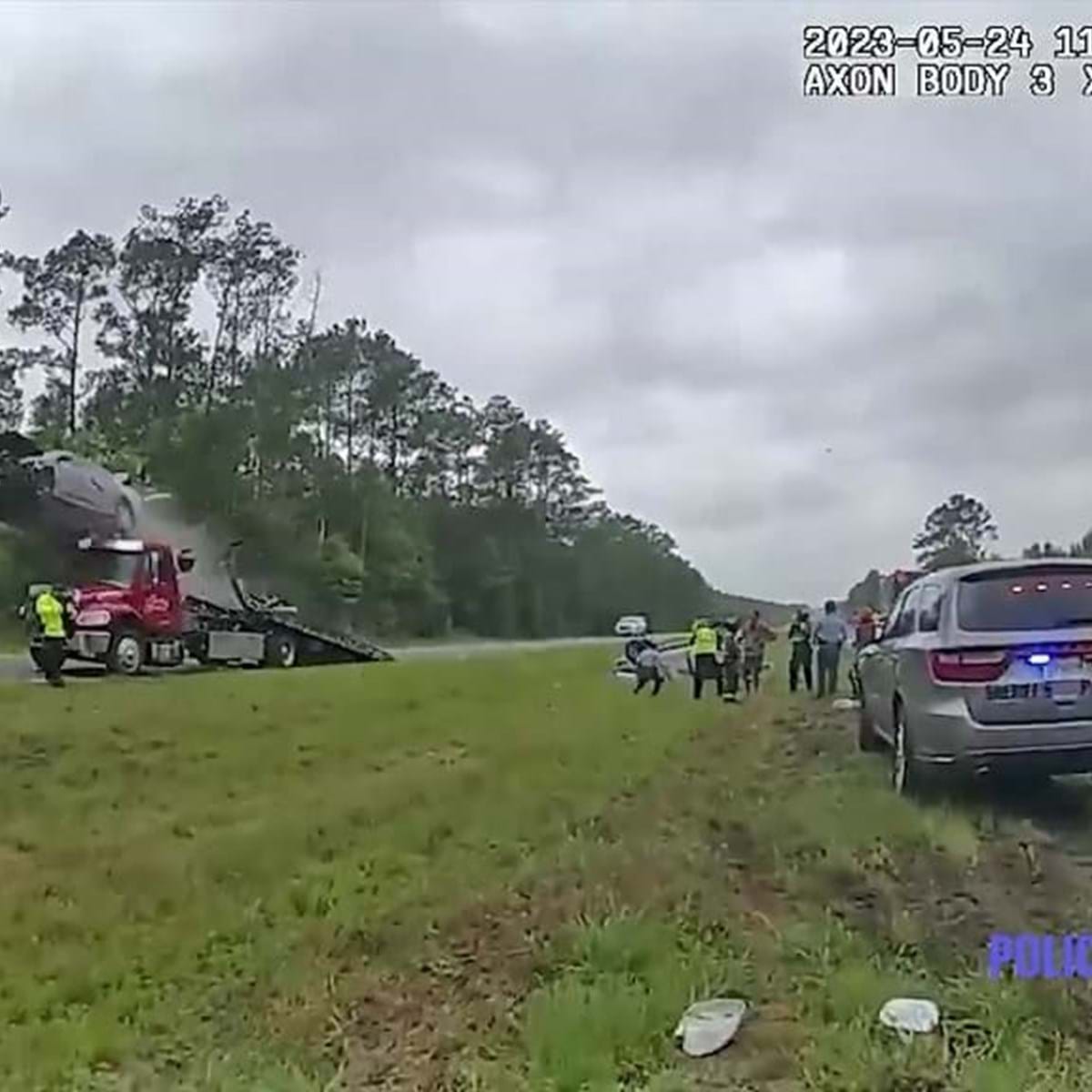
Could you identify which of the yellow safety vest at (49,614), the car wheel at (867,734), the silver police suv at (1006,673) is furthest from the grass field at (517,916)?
the yellow safety vest at (49,614)

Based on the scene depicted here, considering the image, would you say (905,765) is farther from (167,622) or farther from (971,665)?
(167,622)

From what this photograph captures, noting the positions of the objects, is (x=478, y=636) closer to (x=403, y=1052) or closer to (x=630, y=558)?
(x=630, y=558)

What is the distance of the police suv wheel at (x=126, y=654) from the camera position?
17.4 metres

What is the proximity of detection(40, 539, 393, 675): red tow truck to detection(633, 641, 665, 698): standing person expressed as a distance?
5569 millimetres

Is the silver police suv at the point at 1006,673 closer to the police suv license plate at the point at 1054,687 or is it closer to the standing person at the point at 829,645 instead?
the police suv license plate at the point at 1054,687

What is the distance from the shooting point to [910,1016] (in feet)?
14.5

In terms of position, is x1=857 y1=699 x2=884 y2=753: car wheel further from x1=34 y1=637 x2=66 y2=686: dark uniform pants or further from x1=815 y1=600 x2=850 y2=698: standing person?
x1=34 y1=637 x2=66 y2=686: dark uniform pants

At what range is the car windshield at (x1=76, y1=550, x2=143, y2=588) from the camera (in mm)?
17266

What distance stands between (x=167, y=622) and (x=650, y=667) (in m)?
9.64

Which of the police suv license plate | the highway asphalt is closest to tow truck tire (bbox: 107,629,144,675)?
the highway asphalt

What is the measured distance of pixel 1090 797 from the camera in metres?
7.25

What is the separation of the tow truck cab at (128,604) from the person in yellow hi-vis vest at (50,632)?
0.54 m

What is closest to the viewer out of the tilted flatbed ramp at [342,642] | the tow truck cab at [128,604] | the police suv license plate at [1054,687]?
the police suv license plate at [1054,687]

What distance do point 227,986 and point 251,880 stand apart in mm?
1313
